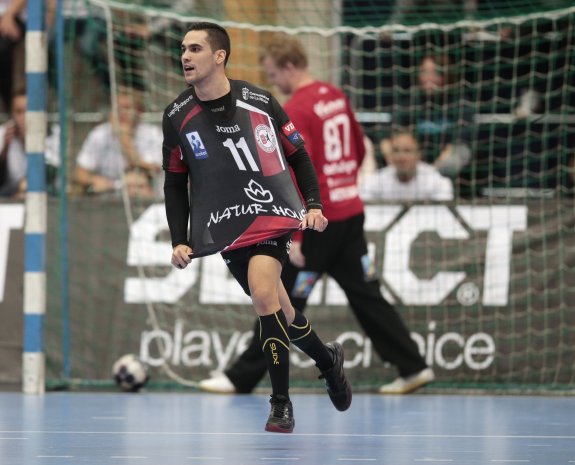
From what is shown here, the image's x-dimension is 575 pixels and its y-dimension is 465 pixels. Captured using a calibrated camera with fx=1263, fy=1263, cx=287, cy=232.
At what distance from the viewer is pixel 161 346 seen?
9633mm

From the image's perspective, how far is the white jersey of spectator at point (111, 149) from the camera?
10375mm

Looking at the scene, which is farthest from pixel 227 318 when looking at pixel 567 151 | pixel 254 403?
pixel 567 151

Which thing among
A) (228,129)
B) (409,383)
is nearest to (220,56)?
(228,129)

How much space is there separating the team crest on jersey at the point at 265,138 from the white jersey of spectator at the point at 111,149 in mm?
4050

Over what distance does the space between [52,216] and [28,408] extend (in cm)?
224

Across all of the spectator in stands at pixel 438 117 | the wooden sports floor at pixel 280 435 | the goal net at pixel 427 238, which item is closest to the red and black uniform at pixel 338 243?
the wooden sports floor at pixel 280 435

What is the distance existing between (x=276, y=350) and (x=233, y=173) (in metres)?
0.92

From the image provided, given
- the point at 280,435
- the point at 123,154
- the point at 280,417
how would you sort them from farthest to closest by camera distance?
the point at 123,154 < the point at 280,435 < the point at 280,417

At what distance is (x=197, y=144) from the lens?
20.8ft

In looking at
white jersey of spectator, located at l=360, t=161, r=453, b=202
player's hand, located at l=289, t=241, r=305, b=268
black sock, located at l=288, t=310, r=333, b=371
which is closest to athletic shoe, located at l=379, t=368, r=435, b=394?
player's hand, located at l=289, t=241, r=305, b=268

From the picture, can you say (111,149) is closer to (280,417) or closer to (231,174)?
(231,174)

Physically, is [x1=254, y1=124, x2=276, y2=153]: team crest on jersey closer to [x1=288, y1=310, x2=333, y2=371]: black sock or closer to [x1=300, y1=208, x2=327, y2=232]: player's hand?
[x1=300, y1=208, x2=327, y2=232]: player's hand

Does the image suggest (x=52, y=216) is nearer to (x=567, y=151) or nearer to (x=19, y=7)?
(x=19, y=7)

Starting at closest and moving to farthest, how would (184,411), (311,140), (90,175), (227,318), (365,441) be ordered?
(365,441)
(184,411)
(311,140)
(227,318)
(90,175)
